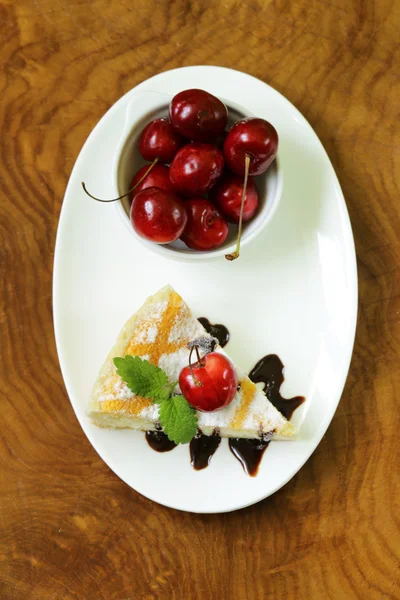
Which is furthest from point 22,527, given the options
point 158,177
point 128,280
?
point 158,177

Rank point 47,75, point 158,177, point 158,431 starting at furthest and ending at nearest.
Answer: point 47,75, point 158,431, point 158,177

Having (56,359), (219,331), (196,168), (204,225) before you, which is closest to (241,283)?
(219,331)

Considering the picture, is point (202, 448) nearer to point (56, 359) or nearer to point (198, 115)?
point (56, 359)

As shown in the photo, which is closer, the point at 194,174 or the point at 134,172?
the point at 194,174

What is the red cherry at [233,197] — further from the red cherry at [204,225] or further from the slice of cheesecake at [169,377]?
the slice of cheesecake at [169,377]

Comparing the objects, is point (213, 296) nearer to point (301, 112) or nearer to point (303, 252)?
point (303, 252)

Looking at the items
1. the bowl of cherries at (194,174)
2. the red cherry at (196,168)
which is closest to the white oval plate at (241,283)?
the bowl of cherries at (194,174)
